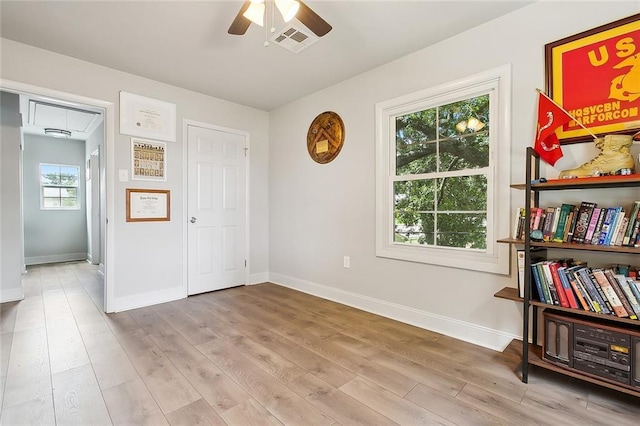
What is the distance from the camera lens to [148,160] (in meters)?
3.29

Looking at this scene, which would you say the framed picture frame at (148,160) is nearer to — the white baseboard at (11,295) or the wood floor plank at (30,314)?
the wood floor plank at (30,314)

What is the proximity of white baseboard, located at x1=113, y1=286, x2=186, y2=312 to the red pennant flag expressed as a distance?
3685 millimetres

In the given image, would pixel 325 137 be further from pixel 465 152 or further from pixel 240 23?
pixel 240 23

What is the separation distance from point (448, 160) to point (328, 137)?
4.70 ft

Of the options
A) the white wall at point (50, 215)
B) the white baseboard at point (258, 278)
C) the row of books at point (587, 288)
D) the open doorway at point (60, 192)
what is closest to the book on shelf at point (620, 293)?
the row of books at point (587, 288)

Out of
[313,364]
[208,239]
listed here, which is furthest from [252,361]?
[208,239]

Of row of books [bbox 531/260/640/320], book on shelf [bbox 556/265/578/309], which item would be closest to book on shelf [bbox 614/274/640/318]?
row of books [bbox 531/260/640/320]

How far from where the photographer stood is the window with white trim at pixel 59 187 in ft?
18.8

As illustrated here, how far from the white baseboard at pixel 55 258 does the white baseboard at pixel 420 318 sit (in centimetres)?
515

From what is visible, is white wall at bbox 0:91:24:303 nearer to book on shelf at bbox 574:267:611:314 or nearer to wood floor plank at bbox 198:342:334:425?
wood floor plank at bbox 198:342:334:425

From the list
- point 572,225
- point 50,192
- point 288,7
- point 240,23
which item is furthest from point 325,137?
point 50,192

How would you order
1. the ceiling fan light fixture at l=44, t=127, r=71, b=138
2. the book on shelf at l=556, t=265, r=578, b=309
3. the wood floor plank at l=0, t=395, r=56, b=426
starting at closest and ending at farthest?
the wood floor plank at l=0, t=395, r=56, b=426 → the book on shelf at l=556, t=265, r=578, b=309 → the ceiling fan light fixture at l=44, t=127, r=71, b=138

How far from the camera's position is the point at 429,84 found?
8.59ft

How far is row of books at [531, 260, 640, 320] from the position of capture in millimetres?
1514
